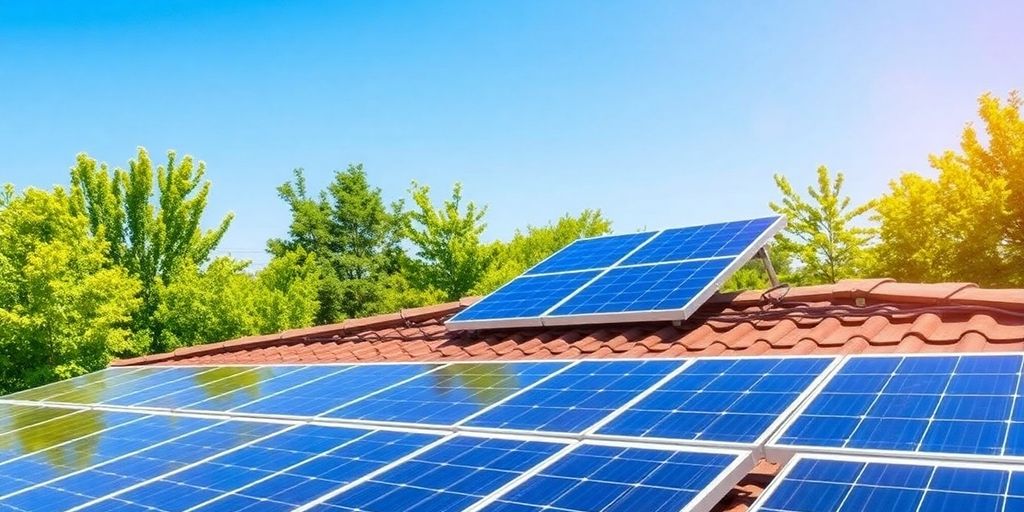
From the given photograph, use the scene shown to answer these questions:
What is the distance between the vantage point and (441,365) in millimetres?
Result: 8008

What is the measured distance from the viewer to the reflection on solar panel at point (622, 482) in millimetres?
3488

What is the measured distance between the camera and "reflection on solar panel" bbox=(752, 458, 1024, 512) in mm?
2912

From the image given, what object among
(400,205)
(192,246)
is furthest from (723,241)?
(400,205)

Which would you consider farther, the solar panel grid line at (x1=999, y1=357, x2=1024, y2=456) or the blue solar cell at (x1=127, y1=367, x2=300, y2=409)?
the blue solar cell at (x1=127, y1=367, x2=300, y2=409)

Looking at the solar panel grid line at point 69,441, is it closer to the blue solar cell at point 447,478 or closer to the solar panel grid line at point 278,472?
the solar panel grid line at point 278,472

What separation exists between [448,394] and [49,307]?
69.2 feet

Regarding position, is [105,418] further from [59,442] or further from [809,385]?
[809,385]

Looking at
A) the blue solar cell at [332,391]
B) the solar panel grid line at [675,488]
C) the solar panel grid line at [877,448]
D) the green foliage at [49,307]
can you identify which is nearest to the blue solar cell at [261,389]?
the blue solar cell at [332,391]

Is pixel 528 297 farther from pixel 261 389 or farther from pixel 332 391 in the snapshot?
pixel 261 389

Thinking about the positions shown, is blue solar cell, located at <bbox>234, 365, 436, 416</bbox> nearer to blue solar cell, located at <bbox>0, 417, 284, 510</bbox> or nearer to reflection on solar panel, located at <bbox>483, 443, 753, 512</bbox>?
blue solar cell, located at <bbox>0, 417, 284, 510</bbox>

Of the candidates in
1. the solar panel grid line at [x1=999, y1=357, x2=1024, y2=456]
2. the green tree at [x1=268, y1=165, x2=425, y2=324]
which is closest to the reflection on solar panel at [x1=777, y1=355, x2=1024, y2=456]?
the solar panel grid line at [x1=999, y1=357, x2=1024, y2=456]

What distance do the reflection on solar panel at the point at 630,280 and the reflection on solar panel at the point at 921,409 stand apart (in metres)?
3.42

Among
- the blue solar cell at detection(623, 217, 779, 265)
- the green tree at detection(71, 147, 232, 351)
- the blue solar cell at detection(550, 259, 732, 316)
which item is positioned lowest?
the blue solar cell at detection(550, 259, 732, 316)

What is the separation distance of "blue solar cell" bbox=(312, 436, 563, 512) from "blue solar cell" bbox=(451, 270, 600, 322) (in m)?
4.90
